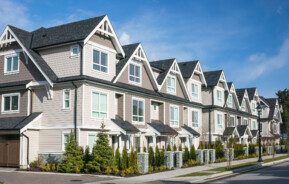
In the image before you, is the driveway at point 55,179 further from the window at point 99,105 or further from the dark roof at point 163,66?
the dark roof at point 163,66

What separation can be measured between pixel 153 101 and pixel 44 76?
41.8 feet

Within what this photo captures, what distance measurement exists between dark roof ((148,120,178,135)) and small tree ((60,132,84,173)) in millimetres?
11290

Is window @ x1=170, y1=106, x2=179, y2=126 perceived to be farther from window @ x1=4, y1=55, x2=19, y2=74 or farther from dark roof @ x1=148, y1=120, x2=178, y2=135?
window @ x1=4, y1=55, x2=19, y2=74

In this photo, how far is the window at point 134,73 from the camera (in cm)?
3809

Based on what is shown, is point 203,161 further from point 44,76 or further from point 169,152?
point 44,76

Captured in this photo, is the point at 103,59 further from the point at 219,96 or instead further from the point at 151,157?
the point at 219,96

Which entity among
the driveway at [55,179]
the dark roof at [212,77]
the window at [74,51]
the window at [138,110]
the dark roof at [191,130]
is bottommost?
the driveway at [55,179]

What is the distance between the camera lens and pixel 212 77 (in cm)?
5731

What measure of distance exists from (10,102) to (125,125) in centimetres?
904

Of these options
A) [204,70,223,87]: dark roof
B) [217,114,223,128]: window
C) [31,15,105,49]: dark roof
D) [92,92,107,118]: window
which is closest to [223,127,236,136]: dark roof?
[217,114,223,128]: window

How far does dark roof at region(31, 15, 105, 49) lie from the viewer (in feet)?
105

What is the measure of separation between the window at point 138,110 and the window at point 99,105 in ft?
15.0

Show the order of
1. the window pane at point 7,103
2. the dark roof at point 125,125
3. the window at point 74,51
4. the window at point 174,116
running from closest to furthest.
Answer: the window at point 74,51
the dark roof at point 125,125
the window pane at point 7,103
the window at point 174,116

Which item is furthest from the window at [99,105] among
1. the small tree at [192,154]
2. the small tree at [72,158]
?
the small tree at [192,154]
